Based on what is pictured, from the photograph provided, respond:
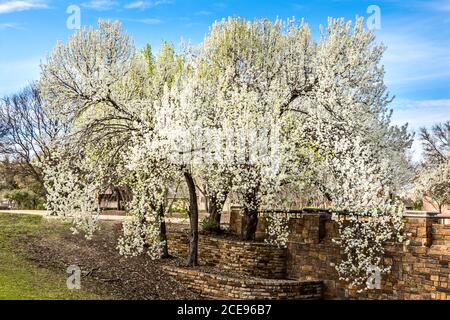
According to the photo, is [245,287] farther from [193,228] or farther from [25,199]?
[25,199]

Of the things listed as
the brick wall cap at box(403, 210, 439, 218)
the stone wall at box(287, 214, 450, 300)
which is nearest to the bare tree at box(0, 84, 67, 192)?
the stone wall at box(287, 214, 450, 300)

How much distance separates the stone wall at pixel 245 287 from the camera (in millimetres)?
17812

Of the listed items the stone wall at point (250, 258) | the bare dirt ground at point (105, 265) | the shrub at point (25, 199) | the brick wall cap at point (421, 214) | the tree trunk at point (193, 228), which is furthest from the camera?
the shrub at point (25, 199)

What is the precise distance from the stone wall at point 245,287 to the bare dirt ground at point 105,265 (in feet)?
1.37

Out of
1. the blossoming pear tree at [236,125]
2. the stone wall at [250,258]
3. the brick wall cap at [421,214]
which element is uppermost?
the blossoming pear tree at [236,125]

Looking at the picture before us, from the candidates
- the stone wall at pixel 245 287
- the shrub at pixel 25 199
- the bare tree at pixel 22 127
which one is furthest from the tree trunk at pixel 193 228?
the bare tree at pixel 22 127

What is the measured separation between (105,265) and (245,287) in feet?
17.5

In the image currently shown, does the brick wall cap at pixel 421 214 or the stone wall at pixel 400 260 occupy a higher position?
the brick wall cap at pixel 421 214

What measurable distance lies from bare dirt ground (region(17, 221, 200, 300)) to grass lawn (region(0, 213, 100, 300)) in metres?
0.38

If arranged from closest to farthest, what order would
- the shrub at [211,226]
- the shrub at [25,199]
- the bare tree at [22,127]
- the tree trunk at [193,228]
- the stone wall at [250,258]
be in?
the tree trunk at [193,228] < the stone wall at [250,258] < the shrub at [211,226] < the shrub at [25,199] < the bare tree at [22,127]

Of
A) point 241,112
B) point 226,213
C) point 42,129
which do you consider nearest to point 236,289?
point 241,112

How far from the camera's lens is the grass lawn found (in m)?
15.6

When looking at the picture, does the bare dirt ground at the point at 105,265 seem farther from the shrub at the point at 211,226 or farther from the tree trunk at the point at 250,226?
the shrub at the point at 211,226

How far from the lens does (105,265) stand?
776 inches
